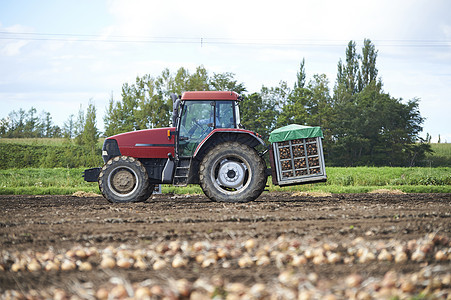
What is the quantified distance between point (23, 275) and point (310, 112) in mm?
40932

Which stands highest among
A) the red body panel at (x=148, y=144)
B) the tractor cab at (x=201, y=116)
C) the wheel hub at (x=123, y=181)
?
the tractor cab at (x=201, y=116)

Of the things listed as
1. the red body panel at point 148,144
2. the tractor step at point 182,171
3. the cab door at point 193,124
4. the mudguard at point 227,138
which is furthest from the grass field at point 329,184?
the mudguard at point 227,138

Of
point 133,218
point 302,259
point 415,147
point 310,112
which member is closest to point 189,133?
point 133,218

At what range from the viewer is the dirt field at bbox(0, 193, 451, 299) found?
4.05 metres

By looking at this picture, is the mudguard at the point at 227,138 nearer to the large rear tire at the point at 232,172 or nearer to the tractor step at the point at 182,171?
the large rear tire at the point at 232,172

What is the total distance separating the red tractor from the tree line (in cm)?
2406

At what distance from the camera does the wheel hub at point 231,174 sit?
1074 cm

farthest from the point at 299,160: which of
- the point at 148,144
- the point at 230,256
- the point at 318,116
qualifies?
the point at 318,116

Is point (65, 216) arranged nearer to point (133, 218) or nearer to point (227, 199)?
point (133, 218)

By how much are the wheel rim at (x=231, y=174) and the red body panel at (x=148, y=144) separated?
4.07 ft

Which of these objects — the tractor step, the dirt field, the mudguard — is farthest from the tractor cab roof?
the dirt field

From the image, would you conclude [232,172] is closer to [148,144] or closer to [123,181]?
[148,144]

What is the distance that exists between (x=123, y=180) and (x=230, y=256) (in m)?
6.38

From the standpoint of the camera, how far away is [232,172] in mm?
10758
